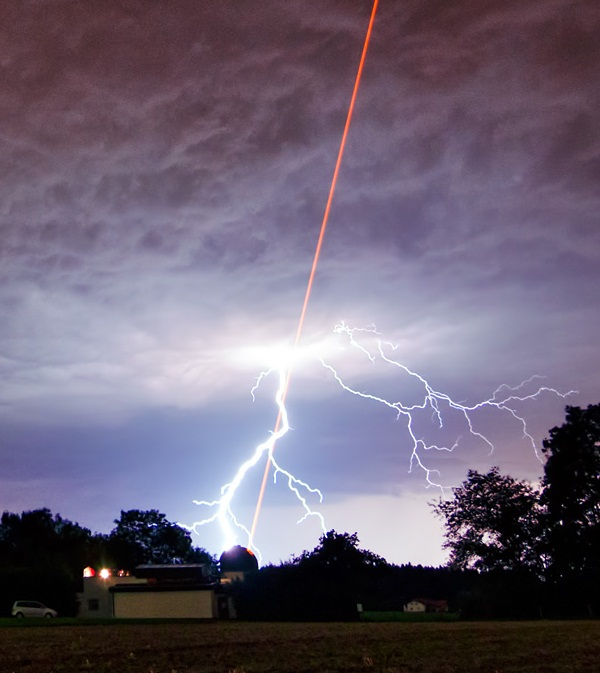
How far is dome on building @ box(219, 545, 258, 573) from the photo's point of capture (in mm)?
72250

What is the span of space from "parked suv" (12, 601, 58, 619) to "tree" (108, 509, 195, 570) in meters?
64.7

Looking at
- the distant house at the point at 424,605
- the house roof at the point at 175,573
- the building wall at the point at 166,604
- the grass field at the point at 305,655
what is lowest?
the distant house at the point at 424,605

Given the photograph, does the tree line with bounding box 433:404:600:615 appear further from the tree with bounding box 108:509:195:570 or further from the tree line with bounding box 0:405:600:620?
the tree with bounding box 108:509:195:570

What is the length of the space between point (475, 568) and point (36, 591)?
36153 mm

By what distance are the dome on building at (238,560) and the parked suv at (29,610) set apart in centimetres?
2764

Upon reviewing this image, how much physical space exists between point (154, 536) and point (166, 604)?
68305 mm

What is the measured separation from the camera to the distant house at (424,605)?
312 ft

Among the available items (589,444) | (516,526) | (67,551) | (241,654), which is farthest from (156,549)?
(241,654)

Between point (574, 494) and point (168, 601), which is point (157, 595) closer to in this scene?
point (168, 601)

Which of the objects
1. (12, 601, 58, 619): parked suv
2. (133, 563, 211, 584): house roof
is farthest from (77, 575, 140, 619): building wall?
(12, 601, 58, 619): parked suv

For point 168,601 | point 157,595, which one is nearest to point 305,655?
point 168,601

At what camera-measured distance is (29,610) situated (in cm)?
4550

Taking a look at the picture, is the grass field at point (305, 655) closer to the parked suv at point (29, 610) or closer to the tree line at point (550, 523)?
the parked suv at point (29, 610)

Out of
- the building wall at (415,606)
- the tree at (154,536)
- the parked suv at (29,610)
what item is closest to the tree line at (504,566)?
the parked suv at (29,610)
